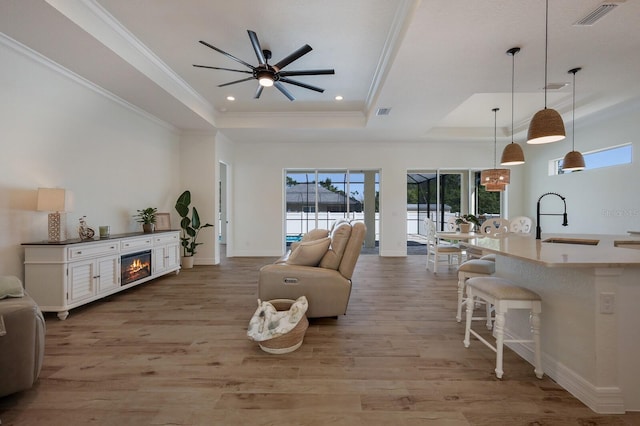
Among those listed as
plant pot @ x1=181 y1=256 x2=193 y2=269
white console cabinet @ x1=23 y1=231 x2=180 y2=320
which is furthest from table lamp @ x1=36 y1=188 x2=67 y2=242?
plant pot @ x1=181 y1=256 x2=193 y2=269

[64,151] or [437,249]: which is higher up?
[64,151]

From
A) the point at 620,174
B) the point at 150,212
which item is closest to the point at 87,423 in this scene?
the point at 150,212

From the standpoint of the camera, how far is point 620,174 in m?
4.68

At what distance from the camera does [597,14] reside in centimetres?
231

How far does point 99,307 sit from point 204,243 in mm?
2656

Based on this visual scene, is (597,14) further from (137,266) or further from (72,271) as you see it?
(137,266)

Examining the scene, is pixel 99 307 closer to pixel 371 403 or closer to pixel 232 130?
pixel 371 403

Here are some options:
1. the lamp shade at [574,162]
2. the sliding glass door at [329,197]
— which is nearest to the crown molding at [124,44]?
the sliding glass door at [329,197]

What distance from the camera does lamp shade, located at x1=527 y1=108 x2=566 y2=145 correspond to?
221cm

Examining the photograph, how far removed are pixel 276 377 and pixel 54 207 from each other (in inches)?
121

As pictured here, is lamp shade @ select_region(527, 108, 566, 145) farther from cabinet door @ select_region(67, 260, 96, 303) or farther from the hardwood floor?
cabinet door @ select_region(67, 260, 96, 303)

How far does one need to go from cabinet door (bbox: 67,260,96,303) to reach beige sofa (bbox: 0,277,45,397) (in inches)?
52.2

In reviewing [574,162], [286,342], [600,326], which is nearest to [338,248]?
[286,342]

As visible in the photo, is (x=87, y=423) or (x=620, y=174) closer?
(x=87, y=423)
